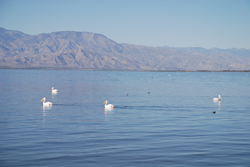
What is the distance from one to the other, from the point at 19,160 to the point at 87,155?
312 centimetres

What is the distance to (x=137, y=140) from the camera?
18078 millimetres

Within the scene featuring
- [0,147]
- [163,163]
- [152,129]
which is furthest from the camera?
[152,129]

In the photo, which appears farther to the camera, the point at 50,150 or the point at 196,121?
the point at 196,121

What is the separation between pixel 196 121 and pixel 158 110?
6815mm

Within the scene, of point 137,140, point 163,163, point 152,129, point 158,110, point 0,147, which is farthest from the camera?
point 158,110

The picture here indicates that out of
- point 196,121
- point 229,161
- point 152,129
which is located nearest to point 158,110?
point 196,121

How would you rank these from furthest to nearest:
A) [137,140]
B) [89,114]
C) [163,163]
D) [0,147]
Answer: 1. [89,114]
2. [137,140]
3. [0,147]
4. [163,163]

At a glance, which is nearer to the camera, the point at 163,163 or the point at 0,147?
the point at 163,163

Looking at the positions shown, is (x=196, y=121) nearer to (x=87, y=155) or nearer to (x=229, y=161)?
(x=229, y=161)

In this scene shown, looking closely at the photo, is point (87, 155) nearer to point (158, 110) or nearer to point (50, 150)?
point (50, 150)

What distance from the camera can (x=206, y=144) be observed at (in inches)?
678

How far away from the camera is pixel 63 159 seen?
1442 cm

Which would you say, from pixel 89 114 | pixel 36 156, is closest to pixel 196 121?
pixel 89 114

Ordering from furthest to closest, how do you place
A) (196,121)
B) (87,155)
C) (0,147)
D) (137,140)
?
(196,121) < (137,140) < (0,147) < (87,155)
